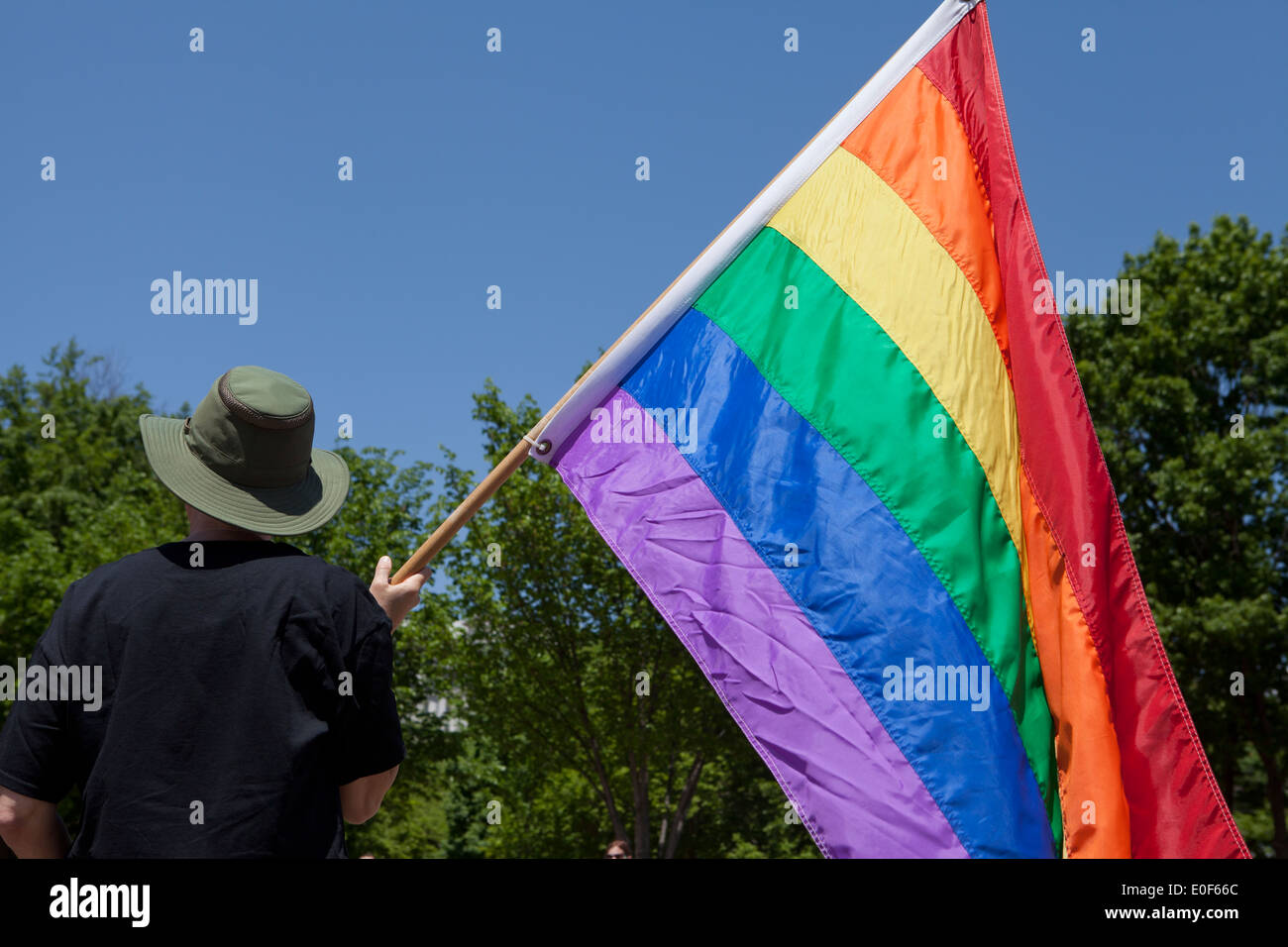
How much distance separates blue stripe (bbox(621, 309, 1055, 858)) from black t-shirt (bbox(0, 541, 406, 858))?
6.85ft

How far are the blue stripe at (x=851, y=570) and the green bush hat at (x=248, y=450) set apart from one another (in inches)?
78.8

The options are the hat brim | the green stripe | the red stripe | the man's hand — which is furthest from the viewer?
the green stripe

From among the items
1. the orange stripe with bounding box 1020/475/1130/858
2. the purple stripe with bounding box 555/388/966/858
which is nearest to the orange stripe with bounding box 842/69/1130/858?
the orange stripe with bounding box 1020/475/1130/858

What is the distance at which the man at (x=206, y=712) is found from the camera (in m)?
2.34

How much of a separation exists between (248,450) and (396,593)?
638 millimetres

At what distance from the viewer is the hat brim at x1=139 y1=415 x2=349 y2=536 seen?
2592 millimetres

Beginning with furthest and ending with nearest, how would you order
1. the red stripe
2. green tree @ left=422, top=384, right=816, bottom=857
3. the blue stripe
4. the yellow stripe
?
1. green tree @ left=422, top=384, right=816, bottom=857
2. the yellow stripe
3. the red stripe
4. the blue stripe

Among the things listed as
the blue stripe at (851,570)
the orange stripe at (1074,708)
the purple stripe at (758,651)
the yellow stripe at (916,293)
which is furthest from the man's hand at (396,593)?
the orange stripe at (1074,708)

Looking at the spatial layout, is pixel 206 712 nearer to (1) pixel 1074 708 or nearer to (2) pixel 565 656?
(1) pixel 1074 708

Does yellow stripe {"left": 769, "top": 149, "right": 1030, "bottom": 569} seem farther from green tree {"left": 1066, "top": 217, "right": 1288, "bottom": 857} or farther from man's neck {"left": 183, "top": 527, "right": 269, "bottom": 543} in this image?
green tree {"left": 1066, "top": 217, "right": 1288, "bottom": 857}

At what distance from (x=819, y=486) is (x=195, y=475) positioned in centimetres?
240

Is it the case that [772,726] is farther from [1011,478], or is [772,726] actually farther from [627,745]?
[627,745]

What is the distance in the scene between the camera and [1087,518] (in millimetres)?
4328
